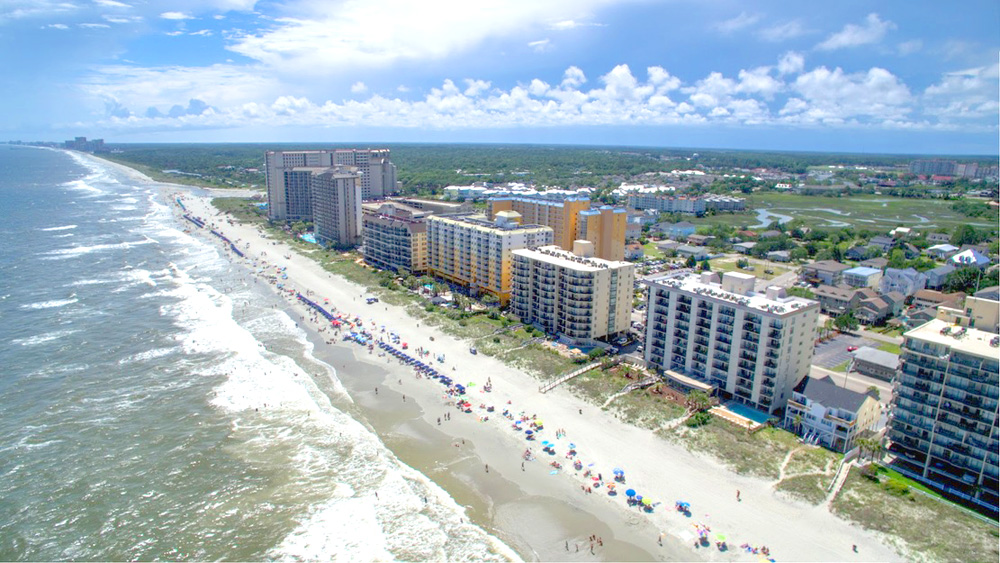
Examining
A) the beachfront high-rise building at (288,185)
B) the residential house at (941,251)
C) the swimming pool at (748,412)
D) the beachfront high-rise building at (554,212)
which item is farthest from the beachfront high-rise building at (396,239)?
the residential house at (941,251)

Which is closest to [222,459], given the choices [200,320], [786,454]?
[200,320]

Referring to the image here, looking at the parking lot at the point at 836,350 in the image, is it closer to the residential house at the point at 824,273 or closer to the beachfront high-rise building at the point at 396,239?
the residential house at the point at 824,273

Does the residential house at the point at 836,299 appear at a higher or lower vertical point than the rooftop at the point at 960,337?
lower

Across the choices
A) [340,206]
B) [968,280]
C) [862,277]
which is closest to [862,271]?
[862,277]

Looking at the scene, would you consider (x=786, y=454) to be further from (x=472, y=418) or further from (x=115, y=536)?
(x=115, y=536)

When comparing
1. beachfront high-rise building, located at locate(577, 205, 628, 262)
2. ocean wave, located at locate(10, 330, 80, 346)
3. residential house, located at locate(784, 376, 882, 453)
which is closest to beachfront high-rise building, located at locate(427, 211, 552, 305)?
beachfront high-rise building, located at locate(577, 205, 628, 262)

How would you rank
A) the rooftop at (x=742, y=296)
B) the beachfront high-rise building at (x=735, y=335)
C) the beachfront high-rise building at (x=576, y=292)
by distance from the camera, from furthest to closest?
the beachfront high-rise building at (x=576, y=292), the rooftop at (x=742, y=296), the beachfront high-rise building at (x=735, y=335)

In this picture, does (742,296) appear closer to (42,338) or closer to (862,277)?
(862,277)
